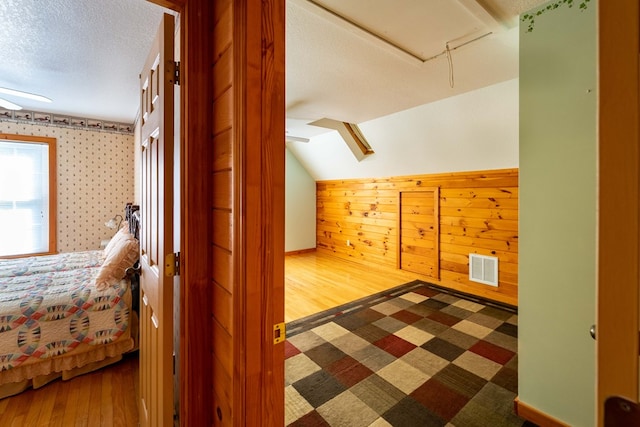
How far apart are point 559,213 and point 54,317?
3217 mm

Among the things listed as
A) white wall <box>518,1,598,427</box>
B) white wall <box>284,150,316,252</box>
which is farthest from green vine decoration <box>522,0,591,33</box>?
white wall <box>284,150,316,252</box>

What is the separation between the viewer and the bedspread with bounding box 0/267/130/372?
71.4 inches

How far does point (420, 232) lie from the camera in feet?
14.0

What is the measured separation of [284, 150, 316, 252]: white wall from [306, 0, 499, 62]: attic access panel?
420 cm

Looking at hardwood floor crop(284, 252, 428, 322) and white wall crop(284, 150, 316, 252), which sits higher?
white wall crop(284, 150, 316, 252)

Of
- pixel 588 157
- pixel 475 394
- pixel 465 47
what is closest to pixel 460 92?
pixel 465 47

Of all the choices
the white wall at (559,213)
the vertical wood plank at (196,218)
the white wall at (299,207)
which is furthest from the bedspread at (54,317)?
the white wall at (299,207)

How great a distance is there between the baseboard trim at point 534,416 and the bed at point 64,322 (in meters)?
2.75

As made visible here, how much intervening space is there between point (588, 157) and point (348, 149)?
3594mm

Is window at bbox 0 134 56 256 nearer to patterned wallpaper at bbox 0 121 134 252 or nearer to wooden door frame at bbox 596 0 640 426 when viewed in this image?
patterned wallpaper at bbox 0 121 134 252

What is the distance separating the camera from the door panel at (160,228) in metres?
1.06

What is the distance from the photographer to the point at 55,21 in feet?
6.13

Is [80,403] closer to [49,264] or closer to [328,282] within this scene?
[49,264]

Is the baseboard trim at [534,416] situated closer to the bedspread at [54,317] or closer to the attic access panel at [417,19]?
the attic access panel at [417,19]
